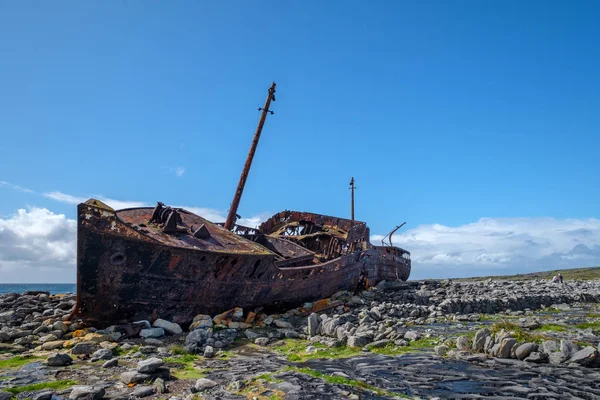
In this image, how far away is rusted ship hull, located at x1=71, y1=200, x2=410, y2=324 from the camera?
887cm

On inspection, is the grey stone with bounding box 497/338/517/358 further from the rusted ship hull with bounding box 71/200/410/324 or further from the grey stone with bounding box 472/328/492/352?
the rusted ship hull with bounding box 71/200/410/324

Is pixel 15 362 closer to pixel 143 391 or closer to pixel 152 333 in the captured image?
pixel 152 333

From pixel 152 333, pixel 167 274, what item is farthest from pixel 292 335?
pixel 167 274

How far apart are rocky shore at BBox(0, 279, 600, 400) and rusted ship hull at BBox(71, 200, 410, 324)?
413 millimetres

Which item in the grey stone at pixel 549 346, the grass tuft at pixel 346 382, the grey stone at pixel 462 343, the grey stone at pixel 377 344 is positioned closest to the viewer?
the grass tuft at pixel 346 382

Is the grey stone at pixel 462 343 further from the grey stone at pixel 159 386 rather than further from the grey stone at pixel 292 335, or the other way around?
the grey stone at pixel 159 386

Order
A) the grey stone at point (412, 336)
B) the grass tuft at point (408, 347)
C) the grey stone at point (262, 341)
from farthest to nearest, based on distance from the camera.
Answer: the grey stone at point (262, 341) → the grey stone at point (412, 336) → the grass tuft at point (408, 347)

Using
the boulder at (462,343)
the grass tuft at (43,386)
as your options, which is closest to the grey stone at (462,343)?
the boulder at (462,343)

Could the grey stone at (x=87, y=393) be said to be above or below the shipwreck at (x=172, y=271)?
below

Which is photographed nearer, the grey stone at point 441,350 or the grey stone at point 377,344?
the grey stone at point 441,350

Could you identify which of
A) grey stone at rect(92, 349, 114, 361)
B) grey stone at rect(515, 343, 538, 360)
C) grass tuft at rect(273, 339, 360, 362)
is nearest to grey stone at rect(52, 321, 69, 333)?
grey stone at rect(92, 349, 114, 361)

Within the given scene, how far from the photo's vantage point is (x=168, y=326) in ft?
30.4

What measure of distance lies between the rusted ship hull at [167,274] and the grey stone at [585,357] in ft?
24.3

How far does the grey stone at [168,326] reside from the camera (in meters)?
9.20
